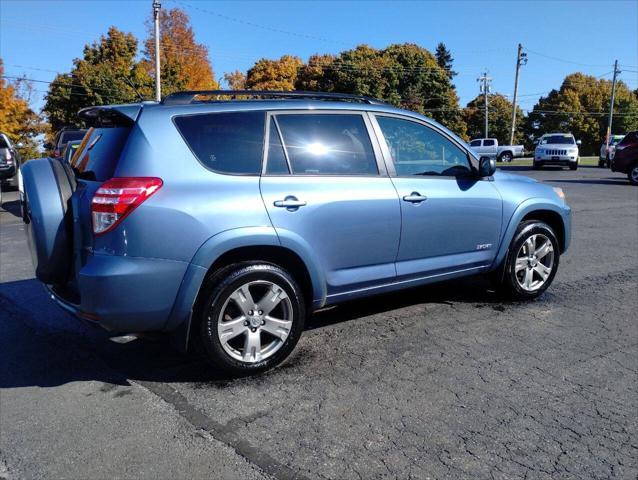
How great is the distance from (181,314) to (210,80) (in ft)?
188

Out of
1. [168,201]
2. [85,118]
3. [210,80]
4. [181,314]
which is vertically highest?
[210,80]

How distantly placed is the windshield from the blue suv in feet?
95.1

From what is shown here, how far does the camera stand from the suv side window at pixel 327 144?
13.1ft

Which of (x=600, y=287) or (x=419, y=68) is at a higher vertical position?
(x=419, y=68)

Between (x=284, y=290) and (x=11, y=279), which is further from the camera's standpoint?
(x=11, y=279)

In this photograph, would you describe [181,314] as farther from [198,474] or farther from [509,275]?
[509,275]

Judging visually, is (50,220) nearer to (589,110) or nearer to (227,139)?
(227,139)

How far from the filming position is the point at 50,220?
11.6 feet

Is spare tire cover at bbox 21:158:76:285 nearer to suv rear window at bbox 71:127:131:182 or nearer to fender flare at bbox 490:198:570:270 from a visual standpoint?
suv rear window at bbox 71:127:131:182

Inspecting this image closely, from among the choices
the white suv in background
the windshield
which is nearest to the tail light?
the white suv in background

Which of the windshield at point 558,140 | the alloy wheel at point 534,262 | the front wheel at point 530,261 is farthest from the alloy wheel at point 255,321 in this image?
the windshield at point 558,140

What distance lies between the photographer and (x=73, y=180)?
379cm

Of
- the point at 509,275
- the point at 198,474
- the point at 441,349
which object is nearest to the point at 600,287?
the point at 509,275

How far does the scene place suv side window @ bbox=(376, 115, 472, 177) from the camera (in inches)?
179
